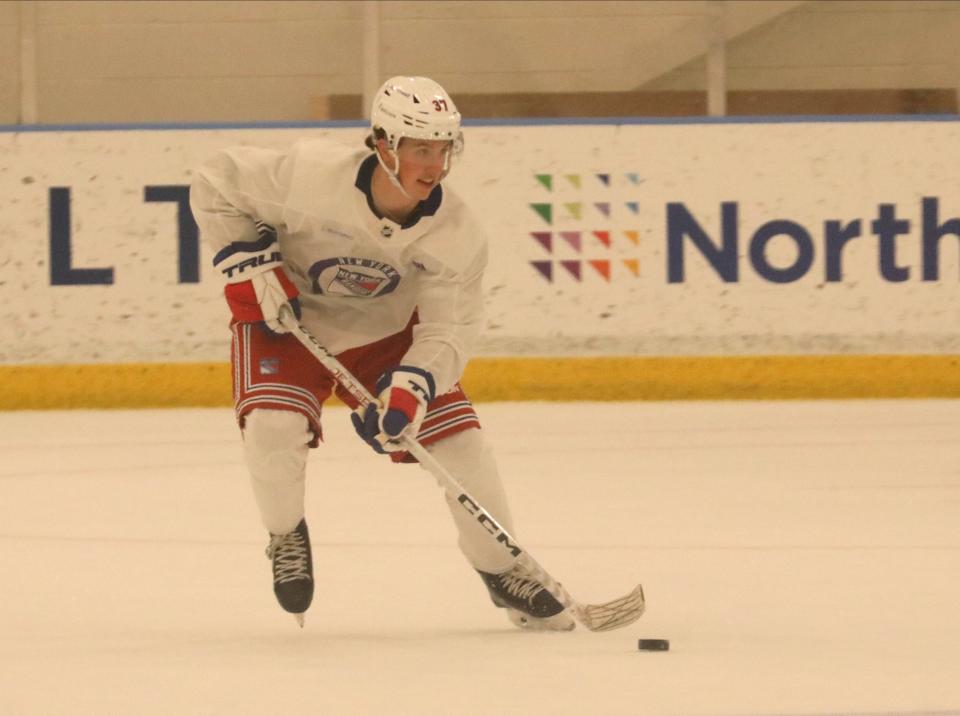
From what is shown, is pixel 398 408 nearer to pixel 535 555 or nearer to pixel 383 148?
pixel 383 148

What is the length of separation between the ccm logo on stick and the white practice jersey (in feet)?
0.61

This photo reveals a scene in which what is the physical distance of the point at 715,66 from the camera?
6816 millimetres

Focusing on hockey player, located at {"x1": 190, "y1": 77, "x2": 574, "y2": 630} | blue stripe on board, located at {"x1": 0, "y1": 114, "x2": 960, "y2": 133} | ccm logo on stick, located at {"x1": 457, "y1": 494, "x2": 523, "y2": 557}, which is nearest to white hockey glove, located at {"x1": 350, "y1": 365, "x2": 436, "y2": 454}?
hockey player, located at {"x1": 190, "y1": 77, "x2": 574, "y2": 630}

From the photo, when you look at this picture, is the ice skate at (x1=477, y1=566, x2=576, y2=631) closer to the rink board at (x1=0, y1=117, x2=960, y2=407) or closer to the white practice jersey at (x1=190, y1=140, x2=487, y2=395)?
the white practice jersey at (x1=190, y1=140, x2=487, y2=395)

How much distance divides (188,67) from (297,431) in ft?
13.0

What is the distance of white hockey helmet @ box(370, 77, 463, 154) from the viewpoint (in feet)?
9.80

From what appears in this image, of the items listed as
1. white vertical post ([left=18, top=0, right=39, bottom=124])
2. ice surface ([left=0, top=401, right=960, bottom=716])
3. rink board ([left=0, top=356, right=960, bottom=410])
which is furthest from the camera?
white vertical post ([left=18, top=0, right=39, bottom=124])

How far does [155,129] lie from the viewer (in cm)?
650

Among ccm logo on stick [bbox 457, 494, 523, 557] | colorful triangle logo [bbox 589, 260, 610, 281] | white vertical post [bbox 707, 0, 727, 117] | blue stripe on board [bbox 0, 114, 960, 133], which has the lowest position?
ccm logo on stick [bbox 457, 494, 523, 557]

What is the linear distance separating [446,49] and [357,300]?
3724 mm

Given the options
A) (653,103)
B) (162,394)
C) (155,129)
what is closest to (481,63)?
(653,103)

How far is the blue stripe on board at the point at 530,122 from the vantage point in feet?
21.3

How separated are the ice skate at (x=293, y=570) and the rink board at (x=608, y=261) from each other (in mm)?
3223

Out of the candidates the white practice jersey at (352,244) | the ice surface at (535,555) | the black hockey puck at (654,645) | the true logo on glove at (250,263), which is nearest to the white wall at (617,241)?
the ice surface at (535,555)
